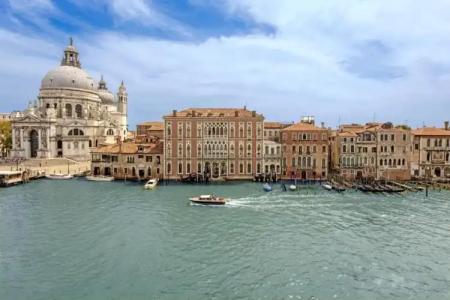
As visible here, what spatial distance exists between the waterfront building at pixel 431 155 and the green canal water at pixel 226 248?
14978 mm

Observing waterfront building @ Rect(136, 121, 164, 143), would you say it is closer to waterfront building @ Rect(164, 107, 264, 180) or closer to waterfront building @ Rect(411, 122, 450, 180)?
waterfront building @ Rect(164, 107, 264, 180)

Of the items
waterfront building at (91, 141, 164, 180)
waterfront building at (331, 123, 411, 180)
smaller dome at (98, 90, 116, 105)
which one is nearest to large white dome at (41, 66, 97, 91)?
smaller dome at (98, 90, 116, 105)

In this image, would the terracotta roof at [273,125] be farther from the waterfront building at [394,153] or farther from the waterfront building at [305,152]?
the waterfront building at [394,153]

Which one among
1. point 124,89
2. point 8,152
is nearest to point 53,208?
point 8,152

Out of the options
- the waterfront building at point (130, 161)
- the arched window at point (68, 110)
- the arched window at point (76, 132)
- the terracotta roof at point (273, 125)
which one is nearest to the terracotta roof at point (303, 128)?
the terracotta roof at point (273, 125)

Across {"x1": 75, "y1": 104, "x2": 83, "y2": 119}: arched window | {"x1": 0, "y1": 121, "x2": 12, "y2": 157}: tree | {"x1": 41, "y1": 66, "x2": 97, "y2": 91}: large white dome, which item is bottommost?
{"x1": 0, "y1": 121, "x2": 12, "y2": 157}: tree

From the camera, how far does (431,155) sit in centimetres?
5000

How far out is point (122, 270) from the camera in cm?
1795

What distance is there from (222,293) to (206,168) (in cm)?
3469

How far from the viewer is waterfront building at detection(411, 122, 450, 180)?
4975cm

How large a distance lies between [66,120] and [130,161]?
3079 cm

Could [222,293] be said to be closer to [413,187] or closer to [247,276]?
[247,276]

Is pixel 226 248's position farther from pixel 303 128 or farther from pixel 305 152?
pixel 303 128

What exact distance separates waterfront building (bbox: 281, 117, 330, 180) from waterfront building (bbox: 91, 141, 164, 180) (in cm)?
1627
